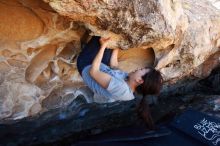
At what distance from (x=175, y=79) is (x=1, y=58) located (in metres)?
1.63

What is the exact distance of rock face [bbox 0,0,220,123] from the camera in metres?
2.72

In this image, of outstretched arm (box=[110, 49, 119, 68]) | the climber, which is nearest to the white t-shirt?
the climber

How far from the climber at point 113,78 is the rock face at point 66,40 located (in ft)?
0.52

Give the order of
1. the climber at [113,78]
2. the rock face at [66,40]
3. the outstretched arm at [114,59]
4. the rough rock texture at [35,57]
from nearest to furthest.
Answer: the climber at [113,78], the rock face at [66,40], the rough rock texture at [35,57], the outstretched arm at [114,59]

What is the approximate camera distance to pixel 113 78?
2.67 metres

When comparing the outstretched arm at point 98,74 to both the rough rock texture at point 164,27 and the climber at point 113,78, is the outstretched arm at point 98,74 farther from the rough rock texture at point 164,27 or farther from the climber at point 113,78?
the rough rock texture at point 164,27

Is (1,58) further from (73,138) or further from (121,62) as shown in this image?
(121,62)

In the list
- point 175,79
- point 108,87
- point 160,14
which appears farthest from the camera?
point 175,79

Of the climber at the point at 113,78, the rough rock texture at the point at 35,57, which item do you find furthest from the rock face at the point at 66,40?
the climber at the point at 113,78

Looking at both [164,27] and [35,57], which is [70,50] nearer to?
[35,57]

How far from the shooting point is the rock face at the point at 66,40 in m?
2.72

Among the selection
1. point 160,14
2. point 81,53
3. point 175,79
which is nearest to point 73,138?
point 81,53

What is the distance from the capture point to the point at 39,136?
8.80ft

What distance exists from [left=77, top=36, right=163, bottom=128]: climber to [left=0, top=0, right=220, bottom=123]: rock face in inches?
6.3
